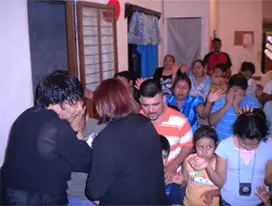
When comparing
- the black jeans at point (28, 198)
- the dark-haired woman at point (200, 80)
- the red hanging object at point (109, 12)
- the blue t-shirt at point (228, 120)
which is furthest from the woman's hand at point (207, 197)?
the red hanging object at point (109, 12)

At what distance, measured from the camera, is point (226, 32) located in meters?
7.87

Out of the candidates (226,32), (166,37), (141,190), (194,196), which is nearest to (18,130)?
(141,190)

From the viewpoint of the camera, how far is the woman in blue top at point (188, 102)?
295 cm

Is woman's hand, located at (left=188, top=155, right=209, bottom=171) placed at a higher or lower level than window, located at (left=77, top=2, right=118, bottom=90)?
lower

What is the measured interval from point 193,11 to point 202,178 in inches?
185

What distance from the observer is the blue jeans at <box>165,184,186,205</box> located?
7.57 feet

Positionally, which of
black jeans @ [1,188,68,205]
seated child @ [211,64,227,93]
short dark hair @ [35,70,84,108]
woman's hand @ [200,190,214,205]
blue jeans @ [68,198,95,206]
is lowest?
woman's hand @ [200,190,214,205]

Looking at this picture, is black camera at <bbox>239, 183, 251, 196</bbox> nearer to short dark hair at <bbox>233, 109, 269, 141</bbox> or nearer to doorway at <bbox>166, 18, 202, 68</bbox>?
short dark hair at <bbox>233, 109, 269, 141</bbox>

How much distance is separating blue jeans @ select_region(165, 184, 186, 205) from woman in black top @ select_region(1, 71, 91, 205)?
81cm

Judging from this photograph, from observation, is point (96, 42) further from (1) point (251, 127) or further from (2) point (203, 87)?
(1) point (251, 127)

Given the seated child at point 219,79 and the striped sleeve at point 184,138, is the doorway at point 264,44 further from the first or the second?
the striped sleeve at point 184,138

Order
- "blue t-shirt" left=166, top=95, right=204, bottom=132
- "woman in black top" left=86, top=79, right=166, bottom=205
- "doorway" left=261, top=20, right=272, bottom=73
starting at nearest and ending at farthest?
"woman in black top" left=86, top=79, right=166, bottom=205, "blue t-shirt" left=166, top=95, right=204, bottom=132, "doorway" left=261, top=20, right=272, bottom=73

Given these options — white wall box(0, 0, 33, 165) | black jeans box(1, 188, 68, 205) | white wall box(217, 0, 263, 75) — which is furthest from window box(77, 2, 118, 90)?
white wall box(217, 0, 263, 75)

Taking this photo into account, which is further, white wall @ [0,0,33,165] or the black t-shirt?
white wall @ [0,0,33,165]
